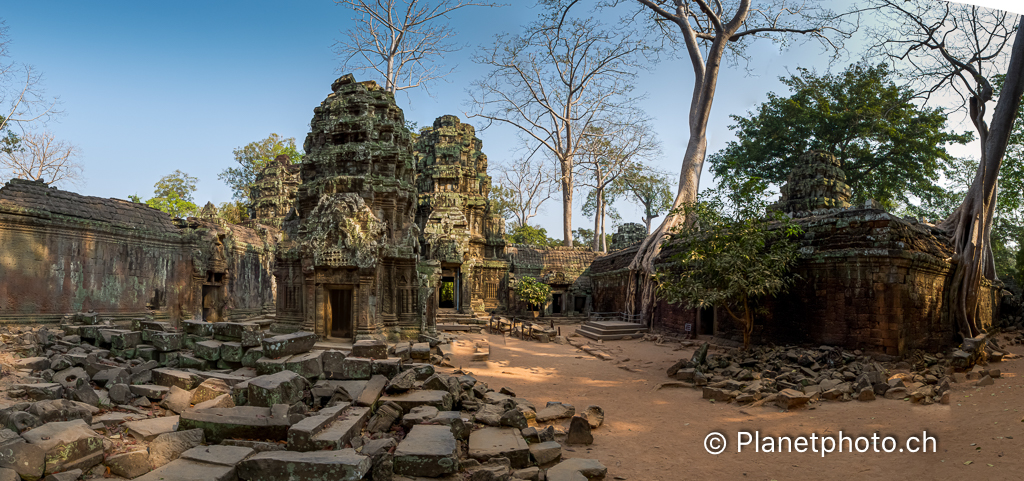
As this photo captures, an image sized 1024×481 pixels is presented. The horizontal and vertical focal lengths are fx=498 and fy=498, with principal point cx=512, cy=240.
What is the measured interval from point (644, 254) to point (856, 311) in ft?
26.5

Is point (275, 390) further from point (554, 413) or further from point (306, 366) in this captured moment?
point (554, 413)

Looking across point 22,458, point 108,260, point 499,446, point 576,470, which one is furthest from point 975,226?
point 108,260

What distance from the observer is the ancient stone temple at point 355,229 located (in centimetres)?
1019

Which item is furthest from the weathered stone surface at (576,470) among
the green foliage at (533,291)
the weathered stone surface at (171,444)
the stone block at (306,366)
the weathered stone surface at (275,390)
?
the green foliage at (533,291)

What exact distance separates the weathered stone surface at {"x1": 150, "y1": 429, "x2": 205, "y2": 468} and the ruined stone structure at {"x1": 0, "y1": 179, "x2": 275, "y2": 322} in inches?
359

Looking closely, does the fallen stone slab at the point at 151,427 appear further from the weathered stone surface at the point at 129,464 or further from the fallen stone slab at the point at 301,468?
the fallen stone slab at the point at 301,468

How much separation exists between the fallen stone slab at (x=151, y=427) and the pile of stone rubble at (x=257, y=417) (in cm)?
1

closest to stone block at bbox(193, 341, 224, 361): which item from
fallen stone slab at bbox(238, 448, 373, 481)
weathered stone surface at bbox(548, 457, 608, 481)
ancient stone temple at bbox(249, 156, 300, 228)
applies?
fallen stone slab at bbox(238, 448, 373, 481)

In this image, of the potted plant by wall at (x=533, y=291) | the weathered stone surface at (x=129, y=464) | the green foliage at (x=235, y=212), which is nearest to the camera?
the weathered stone surface at (x=129, y=464)

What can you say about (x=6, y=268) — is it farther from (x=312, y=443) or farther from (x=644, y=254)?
(x=644, y=254)

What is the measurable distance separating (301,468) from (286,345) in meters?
3.00

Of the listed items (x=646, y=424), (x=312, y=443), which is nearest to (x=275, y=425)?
(x=312, y=443)

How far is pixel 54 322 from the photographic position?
10039 millimetres

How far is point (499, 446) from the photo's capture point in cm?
427
